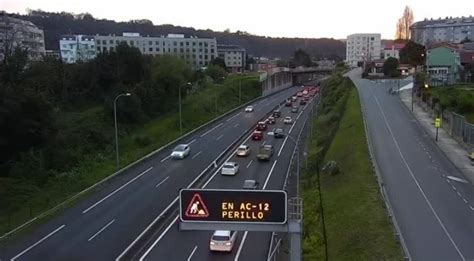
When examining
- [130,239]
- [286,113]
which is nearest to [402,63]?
[286,113]

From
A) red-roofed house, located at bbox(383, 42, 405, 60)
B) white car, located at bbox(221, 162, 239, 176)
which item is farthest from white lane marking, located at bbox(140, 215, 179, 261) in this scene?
red-roofed house, located at bbox(383, 42, 405, 60)

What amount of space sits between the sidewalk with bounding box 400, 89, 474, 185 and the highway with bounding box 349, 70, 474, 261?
22.7 inches

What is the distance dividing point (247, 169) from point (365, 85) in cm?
6194

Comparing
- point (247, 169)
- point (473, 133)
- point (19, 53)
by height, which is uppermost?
point (19, 53)

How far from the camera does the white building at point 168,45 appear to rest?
510 ft

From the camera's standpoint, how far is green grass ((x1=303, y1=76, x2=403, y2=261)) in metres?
21.8

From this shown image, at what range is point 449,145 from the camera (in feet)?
144

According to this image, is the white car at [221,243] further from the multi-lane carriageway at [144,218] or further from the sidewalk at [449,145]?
the sidewalk at [449,145]

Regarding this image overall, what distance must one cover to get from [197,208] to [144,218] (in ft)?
45.5

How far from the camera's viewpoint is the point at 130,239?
26.3 meters

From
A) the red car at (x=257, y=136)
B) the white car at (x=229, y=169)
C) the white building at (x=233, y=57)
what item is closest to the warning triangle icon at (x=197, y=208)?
the white car at (x=229, y=169)

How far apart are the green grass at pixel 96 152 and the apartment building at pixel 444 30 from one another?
116678mm

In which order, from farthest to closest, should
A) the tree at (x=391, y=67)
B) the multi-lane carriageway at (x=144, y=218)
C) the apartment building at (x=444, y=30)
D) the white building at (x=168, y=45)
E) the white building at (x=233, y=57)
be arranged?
the apartment building at (x=444, y=30) → the white building at (x=233, y=57) → the white building at (x=168, y=45) → the tree at (x=391, y=67) → the multi-lane carriageway at (x=144, y=218)

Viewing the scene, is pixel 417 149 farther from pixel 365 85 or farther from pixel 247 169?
pixel 365 85
